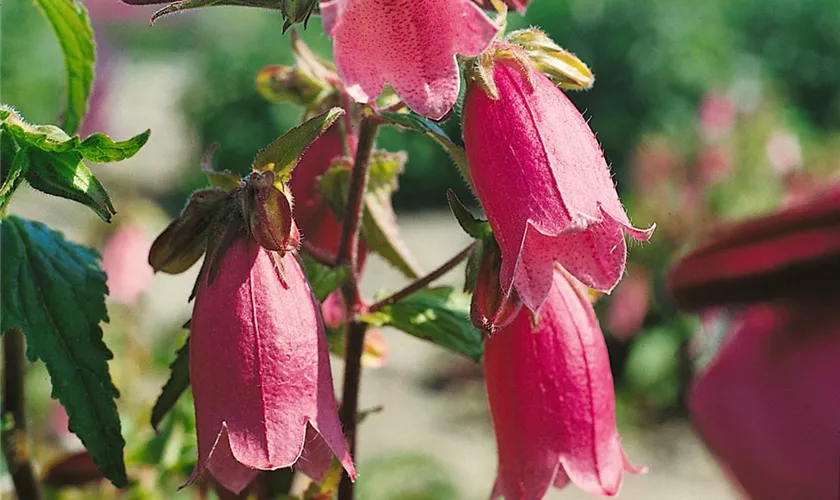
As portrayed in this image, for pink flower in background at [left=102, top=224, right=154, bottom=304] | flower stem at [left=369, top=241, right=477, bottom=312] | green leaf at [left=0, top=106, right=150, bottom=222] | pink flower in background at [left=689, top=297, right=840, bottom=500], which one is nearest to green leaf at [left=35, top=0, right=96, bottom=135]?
green leaf at [left=0, top=106, right=150, bottom=222]

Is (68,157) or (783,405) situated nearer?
(68,157)

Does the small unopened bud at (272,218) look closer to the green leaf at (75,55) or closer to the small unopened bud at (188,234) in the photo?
the small unopened bud at (188,234)

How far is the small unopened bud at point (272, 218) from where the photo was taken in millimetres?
570

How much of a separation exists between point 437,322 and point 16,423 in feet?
0.99

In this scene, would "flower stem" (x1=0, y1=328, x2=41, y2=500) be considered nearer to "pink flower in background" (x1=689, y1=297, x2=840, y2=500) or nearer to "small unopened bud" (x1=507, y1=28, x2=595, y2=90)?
"small unopened bud" (x1=507, y1=28, x2=595, y2=90)

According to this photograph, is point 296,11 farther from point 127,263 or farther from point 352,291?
point 127,263

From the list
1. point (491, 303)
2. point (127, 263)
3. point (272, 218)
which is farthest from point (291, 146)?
point (127, 263)

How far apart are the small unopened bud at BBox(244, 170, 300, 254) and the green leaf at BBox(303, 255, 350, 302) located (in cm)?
8

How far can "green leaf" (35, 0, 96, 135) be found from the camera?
0.75m

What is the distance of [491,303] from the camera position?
0.59 meters

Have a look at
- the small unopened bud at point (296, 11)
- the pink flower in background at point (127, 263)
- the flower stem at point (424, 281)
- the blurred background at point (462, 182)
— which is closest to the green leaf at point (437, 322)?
the flower stem at point (424, 281)

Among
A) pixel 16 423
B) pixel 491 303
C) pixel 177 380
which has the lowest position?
pixel 16 423

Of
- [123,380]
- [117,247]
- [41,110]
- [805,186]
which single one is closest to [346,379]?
[123,380]

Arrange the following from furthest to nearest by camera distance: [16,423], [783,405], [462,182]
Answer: [462,182]
[783,405]
[16,423]
